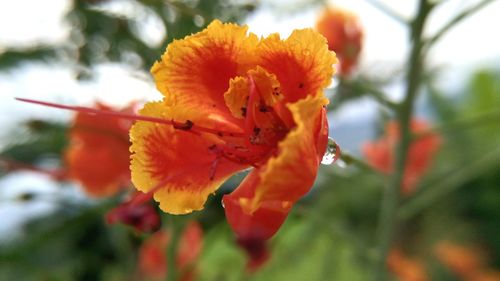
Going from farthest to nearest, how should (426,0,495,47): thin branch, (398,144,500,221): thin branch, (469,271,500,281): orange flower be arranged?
1. (469,271,500,281): orange flower
2. (398,144,500,221): thin branch
3. (426,0,495,47): thin branch

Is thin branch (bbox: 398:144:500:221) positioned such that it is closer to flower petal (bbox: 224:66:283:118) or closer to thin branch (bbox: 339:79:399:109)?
thin branch (bbox: 339:79:399:109)

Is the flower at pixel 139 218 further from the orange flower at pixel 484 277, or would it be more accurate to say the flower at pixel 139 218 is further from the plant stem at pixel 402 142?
the orange flower at pixel 484 277

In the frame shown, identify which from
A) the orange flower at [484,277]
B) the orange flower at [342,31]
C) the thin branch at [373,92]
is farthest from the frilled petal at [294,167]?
the orange flower at [484,277]

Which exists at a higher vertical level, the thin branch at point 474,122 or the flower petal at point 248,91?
the flower petal at point 248,91

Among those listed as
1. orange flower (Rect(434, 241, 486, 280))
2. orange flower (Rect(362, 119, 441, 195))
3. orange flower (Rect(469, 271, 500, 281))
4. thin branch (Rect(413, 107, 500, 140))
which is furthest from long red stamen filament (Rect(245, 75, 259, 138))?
orange flower (Rect(434, 241, 486, 280))

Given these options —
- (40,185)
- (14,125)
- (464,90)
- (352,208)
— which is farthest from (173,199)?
(464,90)
